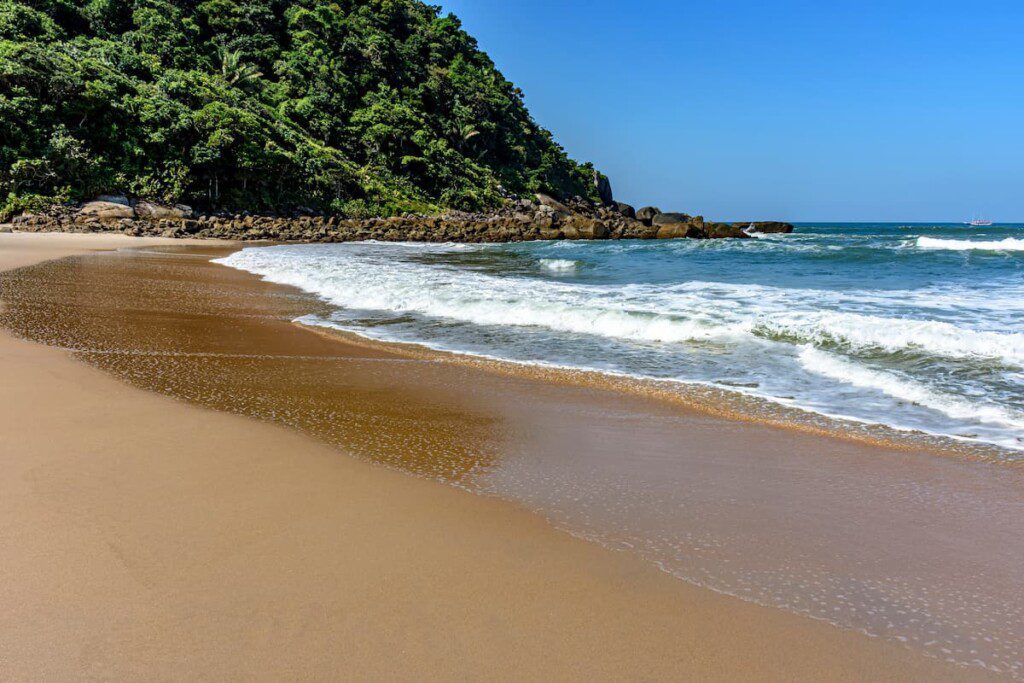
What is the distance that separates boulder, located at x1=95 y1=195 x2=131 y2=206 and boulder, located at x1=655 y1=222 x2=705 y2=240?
30653 mm

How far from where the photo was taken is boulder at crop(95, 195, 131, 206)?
1179 inches

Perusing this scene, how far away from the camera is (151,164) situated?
106 feet

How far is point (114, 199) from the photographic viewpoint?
3041cm

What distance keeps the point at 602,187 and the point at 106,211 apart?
172 feet

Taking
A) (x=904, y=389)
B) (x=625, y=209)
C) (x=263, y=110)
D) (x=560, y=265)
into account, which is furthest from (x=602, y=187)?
(x=904, y=389)

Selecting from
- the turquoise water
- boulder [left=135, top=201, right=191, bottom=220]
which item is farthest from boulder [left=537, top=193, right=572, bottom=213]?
the turquoise water

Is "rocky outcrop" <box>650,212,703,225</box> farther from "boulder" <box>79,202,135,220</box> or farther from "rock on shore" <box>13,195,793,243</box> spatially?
"boulder" <box>79,202,135,220</box>

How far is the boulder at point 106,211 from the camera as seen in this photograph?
28.0 m

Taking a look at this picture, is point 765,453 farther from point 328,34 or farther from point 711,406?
point 328,34

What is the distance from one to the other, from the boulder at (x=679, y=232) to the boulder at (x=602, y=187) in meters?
27.0

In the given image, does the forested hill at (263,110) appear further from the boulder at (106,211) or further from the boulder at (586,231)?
the boulder at (586,231)

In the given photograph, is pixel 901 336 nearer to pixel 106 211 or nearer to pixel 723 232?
pixel 106 211

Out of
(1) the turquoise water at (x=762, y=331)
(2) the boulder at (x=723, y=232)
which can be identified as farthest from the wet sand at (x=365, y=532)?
(2) the boulder at (x=723, y=232)

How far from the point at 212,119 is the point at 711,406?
36969 mm
